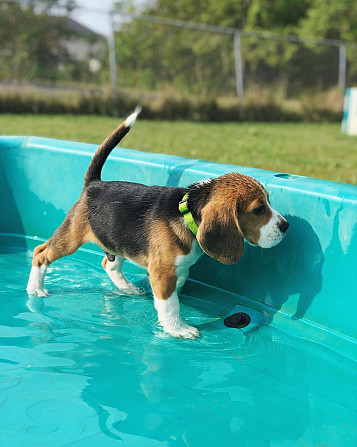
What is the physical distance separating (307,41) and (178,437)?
1773 cm

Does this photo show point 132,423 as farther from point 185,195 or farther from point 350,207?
point 350,207

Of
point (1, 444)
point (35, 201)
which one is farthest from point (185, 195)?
point (35, 201)

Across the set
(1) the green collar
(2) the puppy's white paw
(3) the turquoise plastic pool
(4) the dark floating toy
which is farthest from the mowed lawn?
(2) the puppy's white paw

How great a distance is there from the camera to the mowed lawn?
23.1 ft

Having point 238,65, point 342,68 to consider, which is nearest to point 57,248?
point 238,65

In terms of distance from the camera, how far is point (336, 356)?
3195mm

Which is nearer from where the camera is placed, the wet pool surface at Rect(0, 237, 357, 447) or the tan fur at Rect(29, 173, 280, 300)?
the wet pool surface at Rect(0, 237, 357, 447)

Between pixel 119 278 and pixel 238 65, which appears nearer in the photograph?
pixel 119 278

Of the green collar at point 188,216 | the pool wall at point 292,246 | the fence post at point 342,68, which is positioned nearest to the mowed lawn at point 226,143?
the pool wall at point 292,246

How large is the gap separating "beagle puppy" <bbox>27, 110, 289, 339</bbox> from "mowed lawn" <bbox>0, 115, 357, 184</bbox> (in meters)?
2.83

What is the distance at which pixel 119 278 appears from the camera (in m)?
4.09

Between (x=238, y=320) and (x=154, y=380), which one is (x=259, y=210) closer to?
(x=238, y=320)

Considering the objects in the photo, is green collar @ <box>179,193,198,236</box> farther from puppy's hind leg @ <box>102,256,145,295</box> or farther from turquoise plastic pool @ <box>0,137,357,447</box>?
puppy's hind leg @ <box>102,256,145,295</box>

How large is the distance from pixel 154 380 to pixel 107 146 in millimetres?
1592
